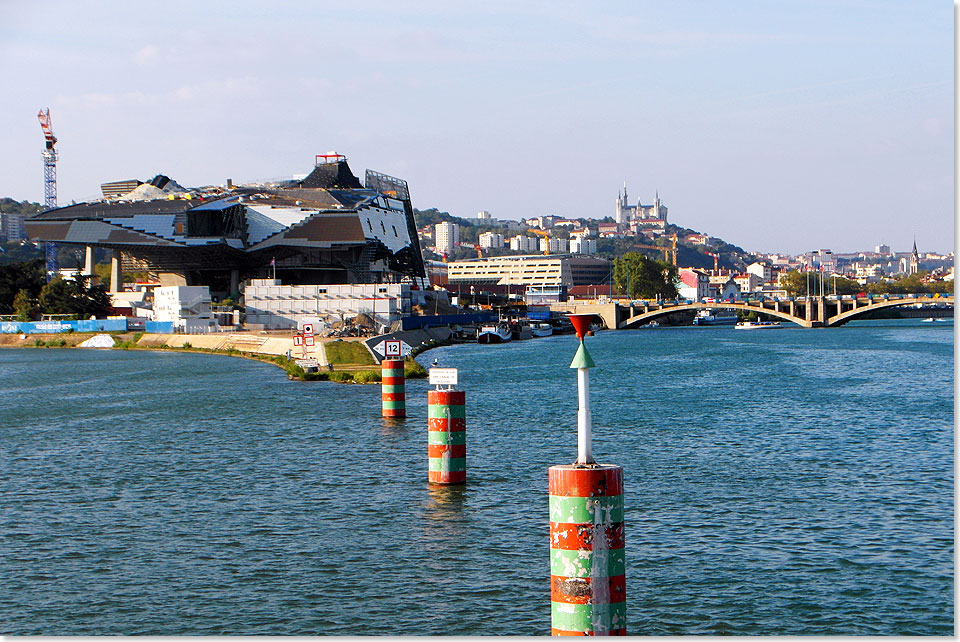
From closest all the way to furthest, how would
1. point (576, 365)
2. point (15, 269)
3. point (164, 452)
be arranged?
point (576, 365) → point (164, 452) → point (15, 269)

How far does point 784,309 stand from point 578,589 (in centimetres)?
18107

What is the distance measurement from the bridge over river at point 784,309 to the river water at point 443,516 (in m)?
115

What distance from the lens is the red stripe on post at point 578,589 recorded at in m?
12.2

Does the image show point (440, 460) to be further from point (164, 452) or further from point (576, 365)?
point (576, 365)

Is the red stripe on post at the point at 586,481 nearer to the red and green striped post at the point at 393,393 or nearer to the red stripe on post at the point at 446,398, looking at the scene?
the red stripe on post at the point at 446,398

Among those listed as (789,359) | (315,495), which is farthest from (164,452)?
(789,359)

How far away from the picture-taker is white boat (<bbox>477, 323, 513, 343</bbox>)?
12112 centimetres

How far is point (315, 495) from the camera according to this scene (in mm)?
26625

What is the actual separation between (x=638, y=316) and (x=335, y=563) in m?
160

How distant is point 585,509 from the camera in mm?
12055

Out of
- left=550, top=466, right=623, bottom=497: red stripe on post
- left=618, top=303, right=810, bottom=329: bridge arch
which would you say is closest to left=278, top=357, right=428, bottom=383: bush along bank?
left=550, top=466, right=623, bottom=497: red stripe on post

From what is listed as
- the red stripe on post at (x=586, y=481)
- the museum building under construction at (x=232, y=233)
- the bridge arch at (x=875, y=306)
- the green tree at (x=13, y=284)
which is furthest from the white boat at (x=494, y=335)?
the red stripe on post at (x=586, y=481)

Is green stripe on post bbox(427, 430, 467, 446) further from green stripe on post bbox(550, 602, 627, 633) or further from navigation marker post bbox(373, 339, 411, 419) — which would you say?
A: green stripe on post bbox(550, 602, 627, 633)

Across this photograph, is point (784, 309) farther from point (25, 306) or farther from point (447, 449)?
point (447, 449)
